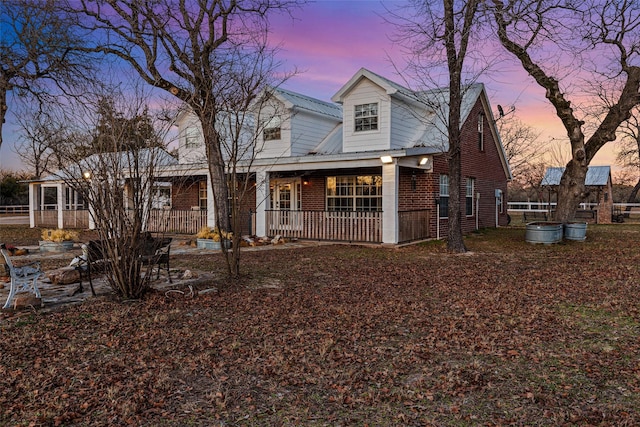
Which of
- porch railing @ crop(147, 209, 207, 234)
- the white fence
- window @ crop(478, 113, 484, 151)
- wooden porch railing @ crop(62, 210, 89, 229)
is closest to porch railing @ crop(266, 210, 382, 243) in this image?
porch railing @ crop(147, 209, 207, 234)

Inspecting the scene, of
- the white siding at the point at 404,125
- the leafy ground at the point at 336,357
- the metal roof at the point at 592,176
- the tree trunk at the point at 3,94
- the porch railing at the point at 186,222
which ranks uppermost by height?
the tree trunk at the point at 3,94

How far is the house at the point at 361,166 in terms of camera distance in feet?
44.0

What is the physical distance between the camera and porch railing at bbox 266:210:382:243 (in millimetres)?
13430

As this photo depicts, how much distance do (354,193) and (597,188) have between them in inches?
745

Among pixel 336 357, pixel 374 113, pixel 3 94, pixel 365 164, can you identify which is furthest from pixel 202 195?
pixel 336 357

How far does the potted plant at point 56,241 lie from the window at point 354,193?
8.63 m

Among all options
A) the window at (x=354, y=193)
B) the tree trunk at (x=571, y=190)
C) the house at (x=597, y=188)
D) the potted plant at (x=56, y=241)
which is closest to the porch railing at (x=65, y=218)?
the potted plant at (x=56, y=241)

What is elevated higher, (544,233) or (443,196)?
(443,196)

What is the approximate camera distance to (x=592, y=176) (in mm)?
28375

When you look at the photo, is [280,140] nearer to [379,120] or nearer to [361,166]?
[379,120]

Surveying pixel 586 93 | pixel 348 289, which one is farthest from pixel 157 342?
pixel 586 93

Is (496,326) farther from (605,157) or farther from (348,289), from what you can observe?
(605,157)

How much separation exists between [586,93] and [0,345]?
55.5ft

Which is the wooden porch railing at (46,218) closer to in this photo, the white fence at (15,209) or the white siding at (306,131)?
the white siding at (306,131)
